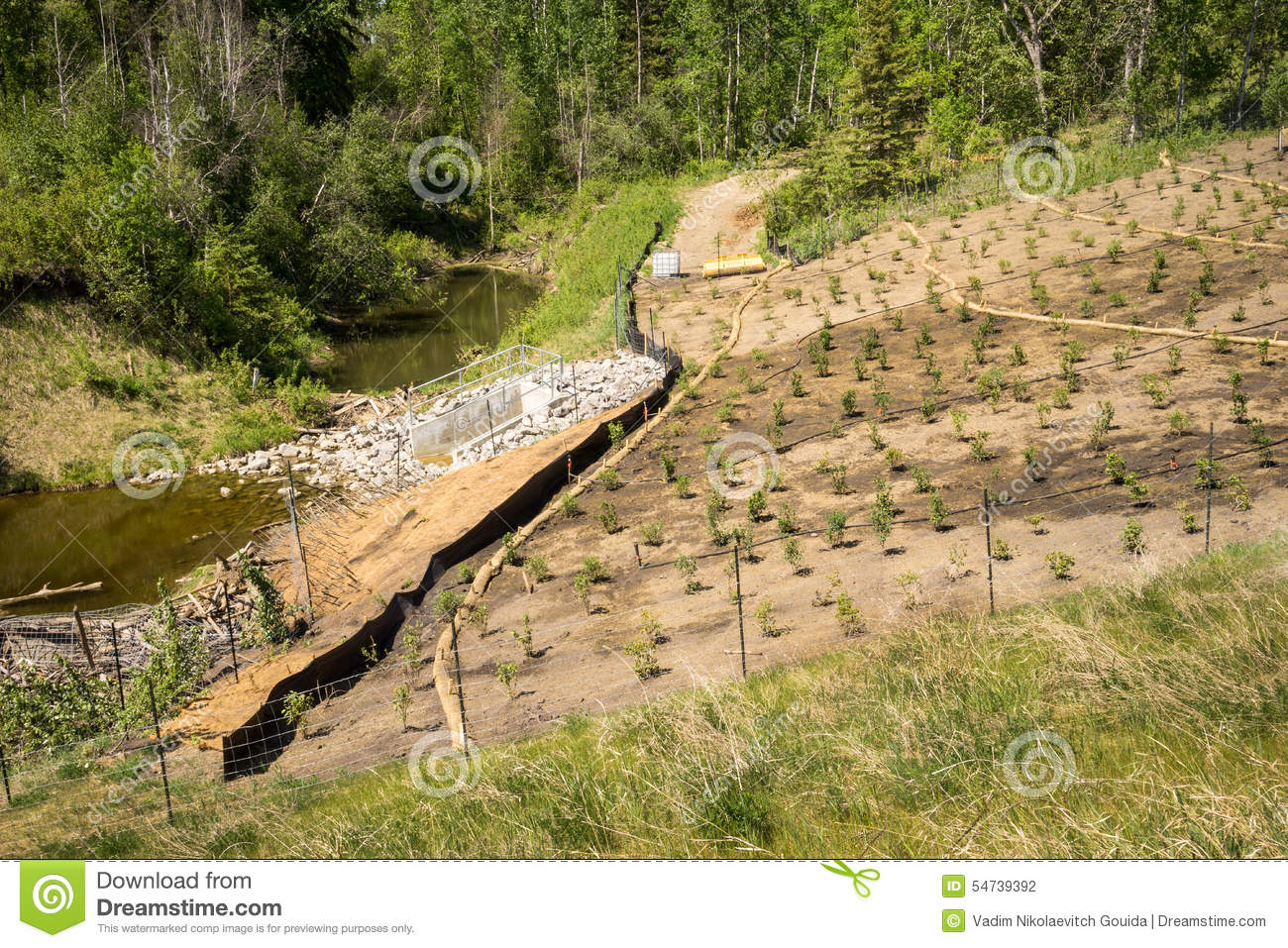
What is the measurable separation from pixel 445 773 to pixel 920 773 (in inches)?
139

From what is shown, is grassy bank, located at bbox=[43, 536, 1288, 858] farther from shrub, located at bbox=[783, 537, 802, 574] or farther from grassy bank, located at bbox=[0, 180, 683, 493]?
grassy bank, located at bbox=[0, 180, 683, 493]

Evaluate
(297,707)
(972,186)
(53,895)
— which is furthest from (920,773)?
(972,186)

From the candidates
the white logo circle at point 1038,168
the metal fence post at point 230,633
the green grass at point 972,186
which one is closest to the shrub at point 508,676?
the metal fence post at point 230,633

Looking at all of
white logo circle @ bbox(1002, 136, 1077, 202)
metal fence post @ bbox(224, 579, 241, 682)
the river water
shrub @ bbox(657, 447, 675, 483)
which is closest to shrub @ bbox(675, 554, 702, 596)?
shrub @ bbox(657, 447, 675, 483)

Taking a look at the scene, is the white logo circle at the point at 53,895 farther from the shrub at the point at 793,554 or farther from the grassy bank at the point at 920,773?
the shrub at the point at 793,554

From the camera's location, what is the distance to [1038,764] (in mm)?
4895

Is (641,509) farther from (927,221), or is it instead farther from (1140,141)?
(1140,141)

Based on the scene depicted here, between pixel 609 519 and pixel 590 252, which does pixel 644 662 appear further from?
pixel 590 252

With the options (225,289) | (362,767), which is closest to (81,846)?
(362,767)

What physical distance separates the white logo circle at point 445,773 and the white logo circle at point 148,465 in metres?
20.2

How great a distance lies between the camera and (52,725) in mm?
11812

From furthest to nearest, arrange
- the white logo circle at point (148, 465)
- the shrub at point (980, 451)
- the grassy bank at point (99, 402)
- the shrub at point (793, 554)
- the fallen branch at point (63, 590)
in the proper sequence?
1. the grassy bank at point (99, 402)
2. the white logo circle at point (148, 465)
3. the fallen branch at point (63, 590)
4. the shrub at point (980, 451)
5. the shrub at point (793, 554)

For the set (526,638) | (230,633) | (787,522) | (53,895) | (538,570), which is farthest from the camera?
(538,570)

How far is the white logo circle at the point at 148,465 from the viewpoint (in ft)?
80.6
